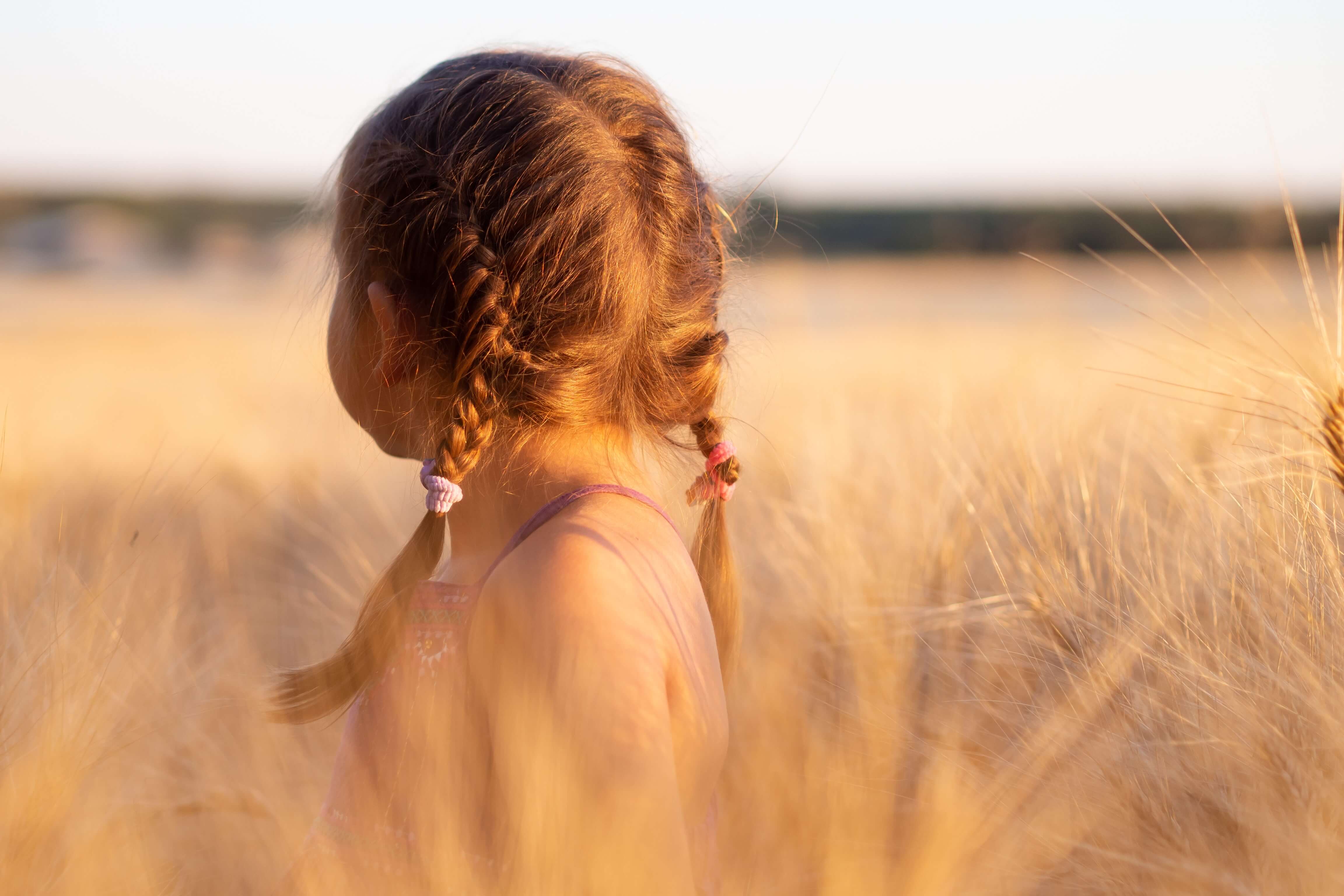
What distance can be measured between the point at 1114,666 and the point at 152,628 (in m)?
1.27

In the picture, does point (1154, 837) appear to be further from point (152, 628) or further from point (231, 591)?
point (231, 591)

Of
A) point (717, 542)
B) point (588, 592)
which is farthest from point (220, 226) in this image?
point (588, 592)

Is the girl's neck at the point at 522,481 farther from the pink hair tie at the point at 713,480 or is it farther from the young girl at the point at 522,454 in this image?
the pink hair tie at the point at 713,480

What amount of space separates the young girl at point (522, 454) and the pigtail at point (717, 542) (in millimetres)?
11

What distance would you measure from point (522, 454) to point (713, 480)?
0.30 m

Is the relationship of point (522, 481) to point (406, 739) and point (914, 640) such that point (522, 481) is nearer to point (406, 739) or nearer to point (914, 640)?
point (406, 739)

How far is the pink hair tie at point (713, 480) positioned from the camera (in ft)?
4.48

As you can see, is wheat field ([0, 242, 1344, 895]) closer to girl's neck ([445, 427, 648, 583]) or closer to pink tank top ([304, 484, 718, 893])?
pink tank top ([304, 484, 718, 893])

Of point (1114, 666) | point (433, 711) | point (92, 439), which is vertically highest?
point (1114, 666)

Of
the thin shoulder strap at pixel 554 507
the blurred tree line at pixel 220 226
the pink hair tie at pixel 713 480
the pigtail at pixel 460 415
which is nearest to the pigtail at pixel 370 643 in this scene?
the pigtail at pixel 460 415

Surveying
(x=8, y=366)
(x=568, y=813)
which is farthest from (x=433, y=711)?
(x=8, y=366)

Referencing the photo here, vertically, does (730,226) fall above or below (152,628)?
above

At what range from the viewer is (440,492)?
3.63 ft

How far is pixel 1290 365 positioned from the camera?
123 cm
